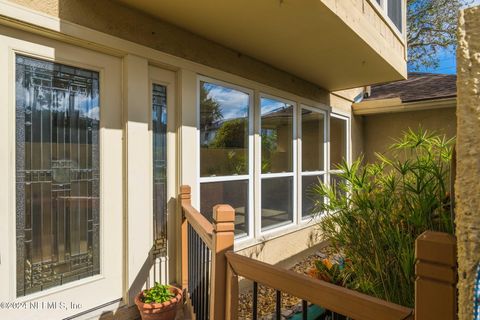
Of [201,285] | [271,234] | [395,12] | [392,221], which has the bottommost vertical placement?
[271,234]

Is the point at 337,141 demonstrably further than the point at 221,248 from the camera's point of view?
Yes

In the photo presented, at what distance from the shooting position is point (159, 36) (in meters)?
2.69

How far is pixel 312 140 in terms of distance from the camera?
5125mm

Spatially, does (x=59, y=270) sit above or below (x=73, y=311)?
above

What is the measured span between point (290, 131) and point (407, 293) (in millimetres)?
2932

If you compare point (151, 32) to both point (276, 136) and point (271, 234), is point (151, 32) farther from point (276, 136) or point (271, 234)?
point (271, 234)

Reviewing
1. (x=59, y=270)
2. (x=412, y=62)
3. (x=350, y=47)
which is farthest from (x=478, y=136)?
(x=412, y=62)

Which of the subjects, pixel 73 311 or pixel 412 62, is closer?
pixel 73 311

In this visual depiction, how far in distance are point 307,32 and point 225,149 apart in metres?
1.52

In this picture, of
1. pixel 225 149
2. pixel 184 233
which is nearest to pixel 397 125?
pixel 225 149

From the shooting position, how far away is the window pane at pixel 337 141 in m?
5.69

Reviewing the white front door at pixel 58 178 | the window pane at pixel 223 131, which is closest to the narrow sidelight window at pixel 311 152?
the window pane at pixel 223 131

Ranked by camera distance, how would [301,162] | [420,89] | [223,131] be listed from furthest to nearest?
[420,89] < [301,162] < [223,131]

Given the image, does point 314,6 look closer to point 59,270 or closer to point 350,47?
point 350,47
